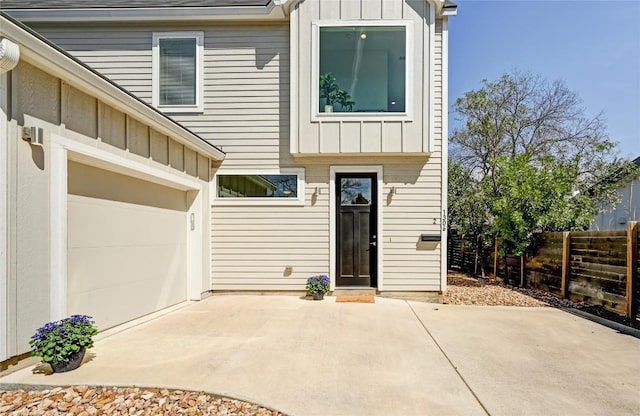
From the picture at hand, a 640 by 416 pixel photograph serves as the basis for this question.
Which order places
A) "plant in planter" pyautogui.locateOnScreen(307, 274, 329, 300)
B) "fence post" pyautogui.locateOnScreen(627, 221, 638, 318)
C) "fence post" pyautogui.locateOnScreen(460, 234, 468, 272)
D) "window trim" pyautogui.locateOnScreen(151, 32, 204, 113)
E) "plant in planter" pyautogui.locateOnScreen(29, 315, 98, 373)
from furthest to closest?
1. "fence post" pyautogui.locateOnScreen(460, 234, 468, 272)
2. "window trim" pyautogui.locateOnScreen(151, 32, 204, 113)
3. "plant in planter" pyautogui.locateOnScreen(307, 274, 329, 300)
4. "fence post" pyautogui.locateOnScreen(627, 221, 638, 318)
5. "plant in planter" pyautogui.locateOnScreen(29, 315, 98, 373)

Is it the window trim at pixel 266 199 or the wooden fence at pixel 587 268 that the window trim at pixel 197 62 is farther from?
the wooden fence at pixel 587 268

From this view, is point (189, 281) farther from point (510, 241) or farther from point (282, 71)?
point (510, 241)

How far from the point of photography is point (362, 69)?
6.30 metres

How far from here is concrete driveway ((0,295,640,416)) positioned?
2572 mm

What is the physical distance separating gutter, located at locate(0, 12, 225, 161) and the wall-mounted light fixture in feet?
1.94

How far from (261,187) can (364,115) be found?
92.9 inches

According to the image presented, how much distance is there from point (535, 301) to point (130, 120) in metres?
7.13

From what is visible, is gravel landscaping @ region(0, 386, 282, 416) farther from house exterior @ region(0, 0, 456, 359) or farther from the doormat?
the doormat

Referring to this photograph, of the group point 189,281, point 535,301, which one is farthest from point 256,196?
point 535,301


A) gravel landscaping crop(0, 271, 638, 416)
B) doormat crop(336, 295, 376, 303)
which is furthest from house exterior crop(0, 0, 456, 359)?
gravel landscaping crop(0, 271, 638, 416)

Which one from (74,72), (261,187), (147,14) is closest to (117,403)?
(74,72)

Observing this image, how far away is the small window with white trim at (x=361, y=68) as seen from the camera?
614 cm

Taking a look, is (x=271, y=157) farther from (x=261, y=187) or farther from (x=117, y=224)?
(x=117, y=224)

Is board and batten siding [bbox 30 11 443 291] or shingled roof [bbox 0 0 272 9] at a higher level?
shingled roof [bbox 0 0 272 9]
